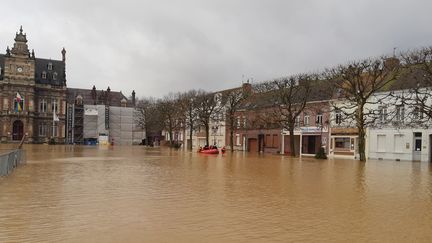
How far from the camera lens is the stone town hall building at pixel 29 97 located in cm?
8175

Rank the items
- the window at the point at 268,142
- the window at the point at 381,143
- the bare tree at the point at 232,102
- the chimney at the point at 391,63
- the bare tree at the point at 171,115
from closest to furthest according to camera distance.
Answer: the chimney at the point at 391,63
the window at the point at 381,143
the bare tree at the point at 232,102
the window at the point at 268,142
the bare tree at the point at 171,115

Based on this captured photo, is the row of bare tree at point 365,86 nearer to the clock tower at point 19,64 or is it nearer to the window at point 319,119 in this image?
the window at point 319,119

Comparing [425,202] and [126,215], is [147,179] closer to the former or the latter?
[126,215]

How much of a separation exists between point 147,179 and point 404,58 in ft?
80.8

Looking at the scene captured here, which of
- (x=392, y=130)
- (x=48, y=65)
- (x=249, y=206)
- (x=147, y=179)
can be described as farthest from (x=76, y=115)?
(x=249, y=206)

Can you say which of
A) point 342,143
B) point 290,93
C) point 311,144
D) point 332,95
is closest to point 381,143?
point 342,143

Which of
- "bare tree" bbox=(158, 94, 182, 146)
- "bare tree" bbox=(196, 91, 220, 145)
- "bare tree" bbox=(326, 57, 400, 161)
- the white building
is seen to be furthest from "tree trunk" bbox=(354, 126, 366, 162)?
"bare tree" bbox=(158, 94, 182, 146)

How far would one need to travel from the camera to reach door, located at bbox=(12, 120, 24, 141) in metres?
82.0

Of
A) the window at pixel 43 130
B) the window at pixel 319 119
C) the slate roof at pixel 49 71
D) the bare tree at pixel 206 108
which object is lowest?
the window at pixel 43 130

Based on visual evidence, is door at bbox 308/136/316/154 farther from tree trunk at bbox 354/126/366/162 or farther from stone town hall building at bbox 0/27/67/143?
stone town hall building at bbox 0/27/67/143

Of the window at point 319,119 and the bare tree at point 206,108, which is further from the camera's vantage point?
the bare tree at point 206,108

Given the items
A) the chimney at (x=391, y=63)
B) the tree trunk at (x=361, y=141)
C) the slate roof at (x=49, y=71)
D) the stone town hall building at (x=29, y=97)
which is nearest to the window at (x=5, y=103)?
the stone town hall building at (x=29, y=97)

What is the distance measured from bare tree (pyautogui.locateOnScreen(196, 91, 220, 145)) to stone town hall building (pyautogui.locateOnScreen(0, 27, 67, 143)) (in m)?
29.5

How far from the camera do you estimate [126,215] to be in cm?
978
